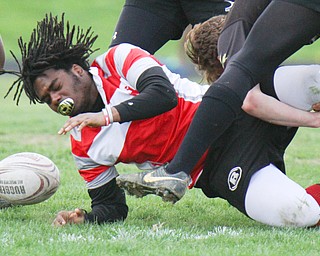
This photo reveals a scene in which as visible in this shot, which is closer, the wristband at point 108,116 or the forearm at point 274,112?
the wristband at point 108,116

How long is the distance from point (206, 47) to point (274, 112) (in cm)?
69

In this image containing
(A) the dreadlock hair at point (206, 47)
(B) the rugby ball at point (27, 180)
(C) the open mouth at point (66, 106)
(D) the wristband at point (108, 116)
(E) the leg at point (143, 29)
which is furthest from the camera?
(E) the leg at point (143, 29)

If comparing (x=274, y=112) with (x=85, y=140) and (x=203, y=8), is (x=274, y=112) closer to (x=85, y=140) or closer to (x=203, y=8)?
(x=85, y=140)

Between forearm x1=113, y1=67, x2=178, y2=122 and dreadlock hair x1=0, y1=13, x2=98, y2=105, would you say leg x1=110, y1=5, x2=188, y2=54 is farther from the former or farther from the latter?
forearm x1=113, y1=67, x2=178, y2=122

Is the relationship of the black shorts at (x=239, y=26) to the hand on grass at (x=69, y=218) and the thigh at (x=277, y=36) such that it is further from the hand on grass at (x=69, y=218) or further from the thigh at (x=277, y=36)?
the hand on grass at (x=69, y=218)

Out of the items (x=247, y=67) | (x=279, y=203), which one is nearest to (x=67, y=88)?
(x=247, y=67)

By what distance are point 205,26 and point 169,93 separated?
2.77 ft

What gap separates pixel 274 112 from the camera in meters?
4.39

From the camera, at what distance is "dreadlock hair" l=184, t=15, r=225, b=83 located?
4855 mm

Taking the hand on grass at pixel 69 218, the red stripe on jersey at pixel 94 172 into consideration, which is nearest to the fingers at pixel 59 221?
the hand on grass at pixel 69 218

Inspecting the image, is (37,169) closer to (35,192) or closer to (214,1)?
(35,192)

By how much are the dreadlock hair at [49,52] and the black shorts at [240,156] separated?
882 millimetres

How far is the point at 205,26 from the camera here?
493 cm

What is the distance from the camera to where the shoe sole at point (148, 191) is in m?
3.89
